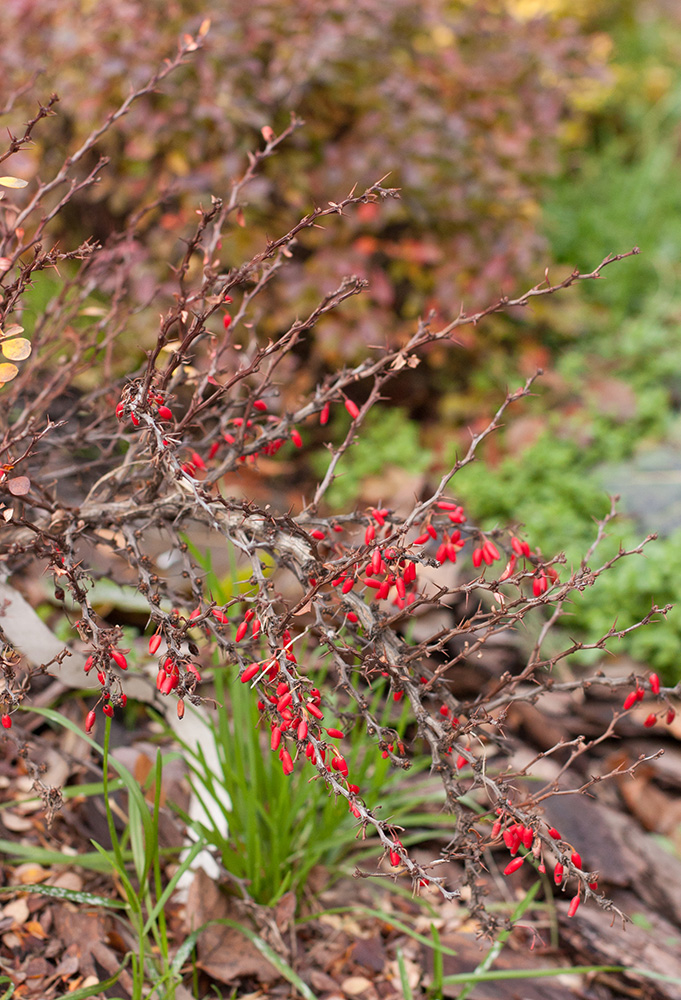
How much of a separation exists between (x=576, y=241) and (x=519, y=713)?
3.64 m

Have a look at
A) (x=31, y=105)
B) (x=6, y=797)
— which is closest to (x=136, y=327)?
(x=31, y=105)

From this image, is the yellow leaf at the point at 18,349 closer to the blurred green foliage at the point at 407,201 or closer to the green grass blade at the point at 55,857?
the green grass blade at the point at 55,857

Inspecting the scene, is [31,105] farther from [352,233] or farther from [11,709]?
[11,709]

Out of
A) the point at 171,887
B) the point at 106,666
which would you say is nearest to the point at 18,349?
the point at 106,666

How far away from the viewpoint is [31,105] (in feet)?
11.8

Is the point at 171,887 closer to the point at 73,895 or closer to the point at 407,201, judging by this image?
the point at 73,895

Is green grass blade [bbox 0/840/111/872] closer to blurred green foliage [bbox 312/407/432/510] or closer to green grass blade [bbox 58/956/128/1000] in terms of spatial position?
green grass blade [bbox 58/956/128/1000]

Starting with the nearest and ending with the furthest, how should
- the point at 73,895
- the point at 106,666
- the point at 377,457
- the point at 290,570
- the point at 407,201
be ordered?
1. the point at 106,666
2. the point at 290,570
3. the point at 73,895
4. the point at 407,201
5. the point at 377,457

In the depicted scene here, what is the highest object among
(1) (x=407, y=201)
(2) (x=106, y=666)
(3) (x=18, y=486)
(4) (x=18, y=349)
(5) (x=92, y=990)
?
(4) (x=18, y=349)

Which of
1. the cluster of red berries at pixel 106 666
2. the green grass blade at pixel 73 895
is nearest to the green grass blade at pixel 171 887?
the green grass blade at pixel 73 895

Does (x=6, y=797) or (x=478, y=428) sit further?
(x=478, y=428)

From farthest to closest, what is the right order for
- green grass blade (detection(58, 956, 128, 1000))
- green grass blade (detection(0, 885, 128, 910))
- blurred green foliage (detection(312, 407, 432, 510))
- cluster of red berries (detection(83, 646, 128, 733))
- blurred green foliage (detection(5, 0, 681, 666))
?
blurred green foliage (detection(312, 407, 432, 510)) < blurred green foliage (detection(5, 0, 681, 666)) < green grass blade (detection(0, 885, 128, 910)) < green grass blade (detection(58, 956, 128, 1000)) < cluster of red berries (detection(83, 646, 128, 733))

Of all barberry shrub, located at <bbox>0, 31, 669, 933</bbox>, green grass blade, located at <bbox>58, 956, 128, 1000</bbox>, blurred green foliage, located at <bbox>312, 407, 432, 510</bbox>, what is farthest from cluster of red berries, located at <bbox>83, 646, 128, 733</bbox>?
blurred green foliage, located at <bbox>312, 407, 432, 510</bbox>

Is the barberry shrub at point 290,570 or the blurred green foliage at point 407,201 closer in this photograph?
the barberry shrub at point 290,570
